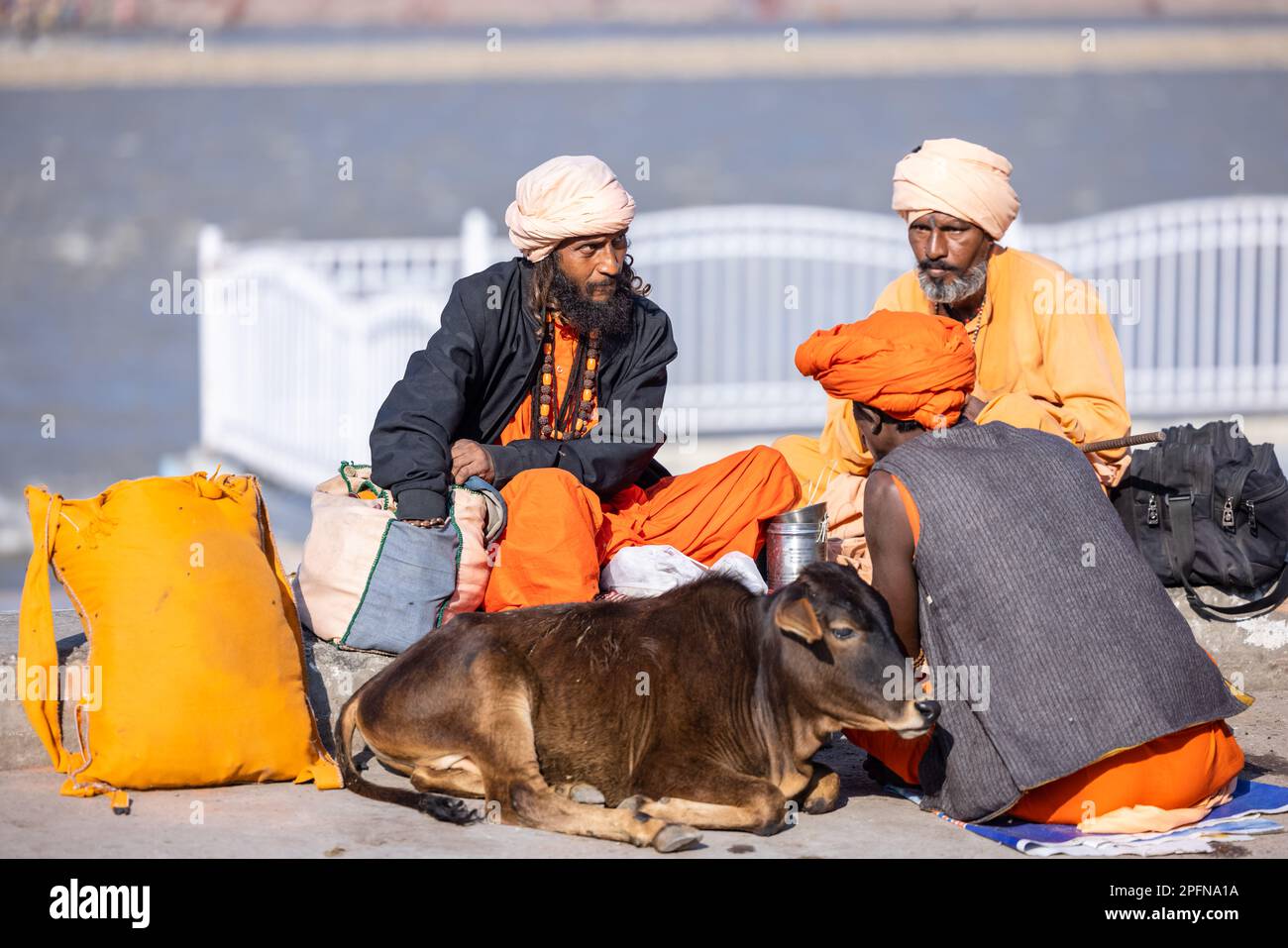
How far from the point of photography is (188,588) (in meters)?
4.62

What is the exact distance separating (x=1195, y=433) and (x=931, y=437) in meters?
2.21

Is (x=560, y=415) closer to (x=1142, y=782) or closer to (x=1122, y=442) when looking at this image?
(x=1122, y=442)

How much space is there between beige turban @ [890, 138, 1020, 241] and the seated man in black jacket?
110cm

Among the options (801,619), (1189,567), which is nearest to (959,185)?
(1189,567)

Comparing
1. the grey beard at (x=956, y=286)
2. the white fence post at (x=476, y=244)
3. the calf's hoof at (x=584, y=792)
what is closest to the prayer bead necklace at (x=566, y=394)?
the grey beard at (x=956, y=286)

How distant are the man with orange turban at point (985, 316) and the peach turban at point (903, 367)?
138 centimetres

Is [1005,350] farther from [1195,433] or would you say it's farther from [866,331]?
[866,331]

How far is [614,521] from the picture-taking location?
5676 mm

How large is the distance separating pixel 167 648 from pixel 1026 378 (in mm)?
3269

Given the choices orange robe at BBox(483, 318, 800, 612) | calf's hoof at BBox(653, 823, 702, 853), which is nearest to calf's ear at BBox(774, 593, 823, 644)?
calf's hoof at BBox(653, 823, 702, 853)

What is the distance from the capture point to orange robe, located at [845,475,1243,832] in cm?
410

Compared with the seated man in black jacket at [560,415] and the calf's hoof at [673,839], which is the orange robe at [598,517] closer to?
the seated man in black jacket at [560,415]

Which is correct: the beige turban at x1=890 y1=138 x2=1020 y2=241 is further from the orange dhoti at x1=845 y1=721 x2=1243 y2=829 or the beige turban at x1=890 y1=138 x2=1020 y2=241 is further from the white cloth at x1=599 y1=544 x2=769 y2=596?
the orange dhoti at x1=845 y1=721 x2=1243 y2=829

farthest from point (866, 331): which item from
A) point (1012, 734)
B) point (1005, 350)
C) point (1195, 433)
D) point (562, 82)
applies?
point (562, 82)
